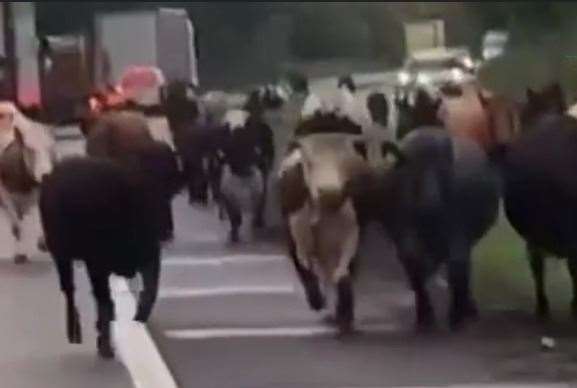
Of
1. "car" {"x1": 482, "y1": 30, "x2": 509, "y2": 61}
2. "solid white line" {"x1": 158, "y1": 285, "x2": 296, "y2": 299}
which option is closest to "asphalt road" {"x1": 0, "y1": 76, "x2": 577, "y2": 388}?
"solid white line" {"x1": 158, "y1": 285, "x2": 296, "y2": 299}

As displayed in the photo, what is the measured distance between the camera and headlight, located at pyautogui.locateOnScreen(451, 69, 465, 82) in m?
1.23

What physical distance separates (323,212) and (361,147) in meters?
0.07

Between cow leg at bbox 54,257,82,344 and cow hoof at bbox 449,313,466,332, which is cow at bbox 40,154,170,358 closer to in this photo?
cow leg at bbox 54,257,82,344

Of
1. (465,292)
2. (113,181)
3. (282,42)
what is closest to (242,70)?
(282,42)

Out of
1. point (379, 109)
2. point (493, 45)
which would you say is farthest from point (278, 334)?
point (493, 45)

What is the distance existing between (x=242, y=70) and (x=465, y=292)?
281 millimetres

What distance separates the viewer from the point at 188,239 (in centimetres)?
123

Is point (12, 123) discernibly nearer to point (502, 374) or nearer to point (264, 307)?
point (264, 307)

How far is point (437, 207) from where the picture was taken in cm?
125

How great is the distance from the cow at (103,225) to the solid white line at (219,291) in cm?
1

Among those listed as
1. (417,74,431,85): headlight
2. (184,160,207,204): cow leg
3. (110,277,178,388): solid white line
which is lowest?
(110,277,178,388): solid white line

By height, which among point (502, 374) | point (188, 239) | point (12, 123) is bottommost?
point (502, 374)

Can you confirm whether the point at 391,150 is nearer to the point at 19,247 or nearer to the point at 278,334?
the point at 278,334

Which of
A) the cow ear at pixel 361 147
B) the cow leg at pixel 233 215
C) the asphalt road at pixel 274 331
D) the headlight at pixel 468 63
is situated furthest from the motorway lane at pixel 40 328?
the headlight at pixel 468 63
